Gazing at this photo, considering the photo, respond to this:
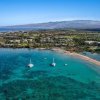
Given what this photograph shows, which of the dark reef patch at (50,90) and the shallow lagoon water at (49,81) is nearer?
the dark reef patch at (50,90)

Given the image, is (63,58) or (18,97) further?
(63,58)

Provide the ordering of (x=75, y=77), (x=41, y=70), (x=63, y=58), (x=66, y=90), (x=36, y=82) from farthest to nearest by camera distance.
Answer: (x=63, y=58) < (x=41, y=70) < (x=75, y=77) < (x=36, y=82) < (x=66, y=90)

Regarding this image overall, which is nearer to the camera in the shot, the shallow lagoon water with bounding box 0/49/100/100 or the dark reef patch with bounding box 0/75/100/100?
the dark reef patch with bounding box 0/75/100/100

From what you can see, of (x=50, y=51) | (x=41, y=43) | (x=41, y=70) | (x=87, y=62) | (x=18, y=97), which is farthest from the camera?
(x=41, y=43)

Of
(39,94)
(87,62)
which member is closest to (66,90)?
(39,94)

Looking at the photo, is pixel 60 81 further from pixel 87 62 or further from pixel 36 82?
pixel 87 62

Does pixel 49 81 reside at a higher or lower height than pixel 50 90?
lower

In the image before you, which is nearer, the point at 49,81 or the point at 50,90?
the point at 50,90
